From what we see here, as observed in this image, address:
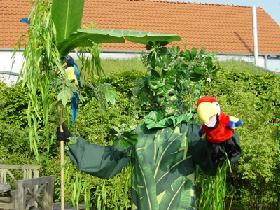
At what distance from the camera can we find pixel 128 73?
1192 cm

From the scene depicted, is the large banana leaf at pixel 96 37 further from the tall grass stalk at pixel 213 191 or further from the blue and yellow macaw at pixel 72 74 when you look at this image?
the tall grass stalk at pixel 213 191

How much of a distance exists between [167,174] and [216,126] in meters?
0.66

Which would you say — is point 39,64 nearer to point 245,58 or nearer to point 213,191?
point 213,191

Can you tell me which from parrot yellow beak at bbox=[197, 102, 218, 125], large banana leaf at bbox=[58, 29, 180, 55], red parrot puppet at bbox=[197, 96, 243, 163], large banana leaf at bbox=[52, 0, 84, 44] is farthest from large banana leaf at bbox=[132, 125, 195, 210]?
large banana leaf at bbox=[52, 0, 84, 44]

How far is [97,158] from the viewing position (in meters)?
4.34

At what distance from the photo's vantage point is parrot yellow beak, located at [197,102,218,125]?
12.4 feet

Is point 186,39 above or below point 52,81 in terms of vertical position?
above

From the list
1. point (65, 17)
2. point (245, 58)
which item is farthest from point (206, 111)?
→ point (245, 58)

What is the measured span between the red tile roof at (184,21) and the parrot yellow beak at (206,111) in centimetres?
1451

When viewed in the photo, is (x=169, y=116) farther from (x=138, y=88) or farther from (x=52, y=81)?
(x=52, y=81)

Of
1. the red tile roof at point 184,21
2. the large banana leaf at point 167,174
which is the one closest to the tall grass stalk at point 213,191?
the large banana leaf at point 167,174

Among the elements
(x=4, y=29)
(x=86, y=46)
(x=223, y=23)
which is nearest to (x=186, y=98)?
(x=86, y=46)

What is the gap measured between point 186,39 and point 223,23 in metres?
2.28

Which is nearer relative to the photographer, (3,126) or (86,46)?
(86,46)
